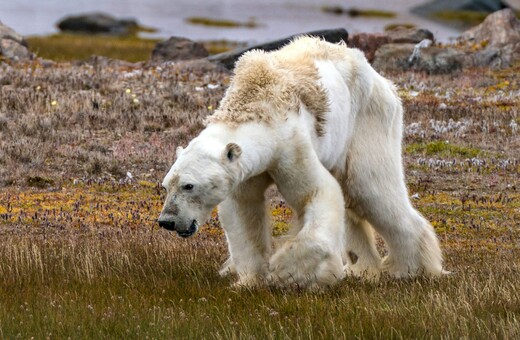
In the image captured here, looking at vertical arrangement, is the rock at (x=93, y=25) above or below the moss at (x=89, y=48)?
below

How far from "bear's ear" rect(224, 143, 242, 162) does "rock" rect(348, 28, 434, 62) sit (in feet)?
69.7

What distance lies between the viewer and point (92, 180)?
14.7m

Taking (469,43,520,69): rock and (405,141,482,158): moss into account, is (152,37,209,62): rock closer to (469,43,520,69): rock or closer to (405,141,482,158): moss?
(469,43,520,69): rock

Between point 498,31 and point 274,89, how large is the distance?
2232cm

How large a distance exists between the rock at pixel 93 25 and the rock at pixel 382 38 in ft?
175

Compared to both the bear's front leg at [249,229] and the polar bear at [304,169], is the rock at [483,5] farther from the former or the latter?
the bear's front leg at [249,229]

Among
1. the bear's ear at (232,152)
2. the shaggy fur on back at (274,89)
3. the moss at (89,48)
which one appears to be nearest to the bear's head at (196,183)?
the bear's ear at (232,152)

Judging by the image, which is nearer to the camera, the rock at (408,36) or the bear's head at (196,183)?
the bear's head at (196,183)

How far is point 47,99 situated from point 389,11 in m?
110

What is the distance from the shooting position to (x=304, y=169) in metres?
7.85

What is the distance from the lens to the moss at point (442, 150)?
1653 centimetres

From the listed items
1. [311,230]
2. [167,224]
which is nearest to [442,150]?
[311,230]

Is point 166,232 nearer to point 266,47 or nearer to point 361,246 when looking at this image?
point 361,246

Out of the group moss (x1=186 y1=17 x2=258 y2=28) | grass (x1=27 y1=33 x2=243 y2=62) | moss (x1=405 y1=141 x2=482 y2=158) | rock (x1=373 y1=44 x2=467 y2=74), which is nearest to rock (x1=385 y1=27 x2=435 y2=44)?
rock (x1=373 y1=44 x2=467 y2=74)
